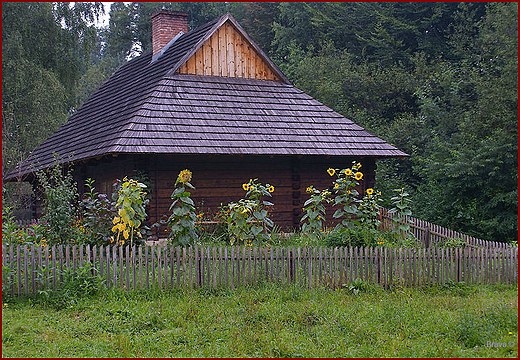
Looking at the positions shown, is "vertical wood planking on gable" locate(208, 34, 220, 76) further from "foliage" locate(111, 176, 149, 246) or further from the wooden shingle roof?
"foliage" locate(111, 176, 149, 246)

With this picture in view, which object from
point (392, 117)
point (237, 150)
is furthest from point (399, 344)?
point (392, 117)

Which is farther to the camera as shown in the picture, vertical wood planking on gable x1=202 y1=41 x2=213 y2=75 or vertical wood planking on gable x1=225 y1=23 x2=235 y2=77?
vertical wood planking on gable x1=225 y1=23 x2=235 y2=77

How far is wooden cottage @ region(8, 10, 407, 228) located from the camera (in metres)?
12.4

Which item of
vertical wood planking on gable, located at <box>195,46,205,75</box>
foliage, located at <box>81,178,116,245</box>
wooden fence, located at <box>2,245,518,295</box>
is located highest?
vertical wood planking on gable, located at <box>195,46,205,75</box>

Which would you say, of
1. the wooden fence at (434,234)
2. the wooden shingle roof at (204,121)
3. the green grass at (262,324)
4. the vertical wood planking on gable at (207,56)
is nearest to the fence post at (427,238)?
the wooden fence at (434,234)

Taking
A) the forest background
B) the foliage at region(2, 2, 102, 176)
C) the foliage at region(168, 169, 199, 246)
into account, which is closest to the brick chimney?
the forest background

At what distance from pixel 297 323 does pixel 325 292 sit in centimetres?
146

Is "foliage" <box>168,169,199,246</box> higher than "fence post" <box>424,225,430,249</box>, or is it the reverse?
"foliage" <box>168,169,199,246</box>

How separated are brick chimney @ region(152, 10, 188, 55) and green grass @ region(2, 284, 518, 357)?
11.3m

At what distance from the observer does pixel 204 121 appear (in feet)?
43.4

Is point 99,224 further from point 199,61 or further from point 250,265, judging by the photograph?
point 199,61

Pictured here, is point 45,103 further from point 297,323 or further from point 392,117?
point 297,323

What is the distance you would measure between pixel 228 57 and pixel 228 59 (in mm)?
55

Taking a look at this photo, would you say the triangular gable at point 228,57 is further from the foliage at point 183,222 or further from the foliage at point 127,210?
the foliage at point 127,210
